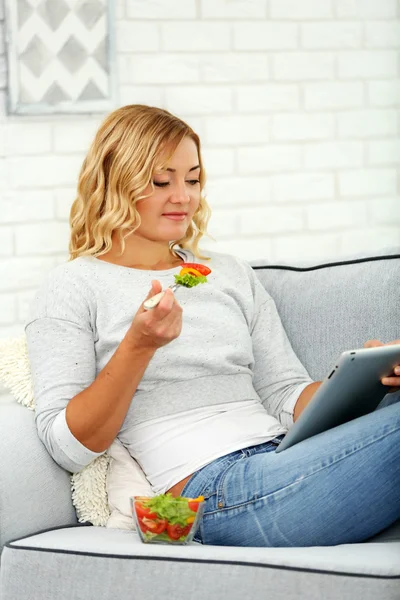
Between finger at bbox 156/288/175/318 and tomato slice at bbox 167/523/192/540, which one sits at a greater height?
finger at bbox 156/288/175/318

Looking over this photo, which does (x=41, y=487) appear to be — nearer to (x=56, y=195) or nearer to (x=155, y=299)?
(x=155, y=299)

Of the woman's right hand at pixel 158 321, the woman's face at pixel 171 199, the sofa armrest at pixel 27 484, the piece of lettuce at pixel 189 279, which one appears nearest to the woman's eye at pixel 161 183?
the woman's face at pixel 171 199

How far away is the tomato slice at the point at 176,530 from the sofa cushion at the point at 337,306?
2.13 ft

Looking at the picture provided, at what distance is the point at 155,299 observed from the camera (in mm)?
1473

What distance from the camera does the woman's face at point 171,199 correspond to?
6.19 feet

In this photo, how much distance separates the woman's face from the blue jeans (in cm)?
57

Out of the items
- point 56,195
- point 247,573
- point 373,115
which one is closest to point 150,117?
point 56,195

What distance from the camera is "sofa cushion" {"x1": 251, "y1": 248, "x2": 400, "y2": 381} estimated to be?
1.95m

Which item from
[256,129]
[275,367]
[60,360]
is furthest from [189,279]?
[256,129]

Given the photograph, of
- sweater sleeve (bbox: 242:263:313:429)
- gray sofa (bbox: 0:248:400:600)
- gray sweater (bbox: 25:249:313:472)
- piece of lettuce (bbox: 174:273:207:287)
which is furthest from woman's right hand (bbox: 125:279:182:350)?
sweater sleeve (bbox: 242:263:313:429)

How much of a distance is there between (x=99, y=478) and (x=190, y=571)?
476mm

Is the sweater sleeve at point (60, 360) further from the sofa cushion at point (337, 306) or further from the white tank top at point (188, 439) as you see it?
the sofa cushion at point (337, 306)

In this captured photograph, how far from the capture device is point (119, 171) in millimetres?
1877

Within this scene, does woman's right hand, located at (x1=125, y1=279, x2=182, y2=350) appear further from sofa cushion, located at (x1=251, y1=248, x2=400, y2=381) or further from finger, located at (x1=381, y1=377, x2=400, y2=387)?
sofa cushion, located at (x1=251, y1=248, x2=400, y2=381)
